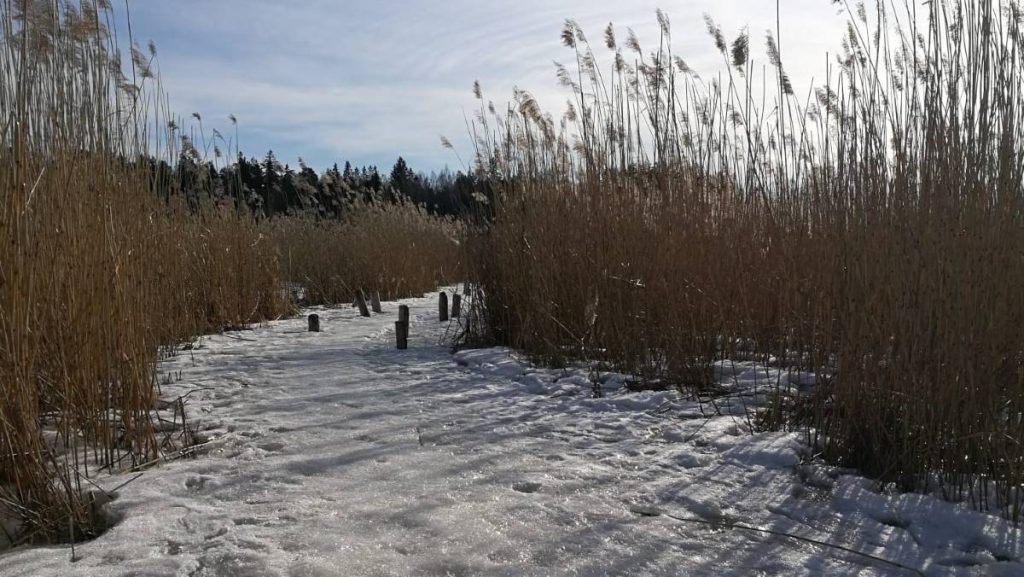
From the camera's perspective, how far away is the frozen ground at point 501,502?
5.16 feet

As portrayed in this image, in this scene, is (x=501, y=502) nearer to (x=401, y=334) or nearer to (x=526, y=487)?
(x=526, y=487)

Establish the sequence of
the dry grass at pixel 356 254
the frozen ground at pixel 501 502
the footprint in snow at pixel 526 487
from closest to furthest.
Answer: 1. the frozen ground at pixel 501 502
2. the footprint in snow at pixel 526 487
3. the dry grass at pixel 356 254

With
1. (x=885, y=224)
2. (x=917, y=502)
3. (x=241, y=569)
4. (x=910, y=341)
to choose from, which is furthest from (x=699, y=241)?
(x=241, y=569)

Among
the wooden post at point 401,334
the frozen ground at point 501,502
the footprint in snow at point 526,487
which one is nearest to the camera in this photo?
the frozen ground at point 501,502

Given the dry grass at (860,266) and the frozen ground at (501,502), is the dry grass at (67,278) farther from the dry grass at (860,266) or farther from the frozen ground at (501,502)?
the dry grass at (860,266)

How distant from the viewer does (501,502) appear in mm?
1935

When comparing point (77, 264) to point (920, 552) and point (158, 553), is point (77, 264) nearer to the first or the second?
point (158, 553)

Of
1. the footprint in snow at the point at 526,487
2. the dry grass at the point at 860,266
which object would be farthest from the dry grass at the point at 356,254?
the footprint in snow at the point at 526,487

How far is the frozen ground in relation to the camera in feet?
5.16

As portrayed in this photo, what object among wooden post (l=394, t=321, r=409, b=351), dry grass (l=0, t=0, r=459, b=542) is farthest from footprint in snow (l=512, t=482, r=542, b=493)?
wooden post (l=394, t=321, r=409, b=351)

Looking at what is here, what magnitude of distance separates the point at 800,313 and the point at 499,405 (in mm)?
1393

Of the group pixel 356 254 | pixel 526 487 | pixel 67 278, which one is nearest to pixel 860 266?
pixel 526 487

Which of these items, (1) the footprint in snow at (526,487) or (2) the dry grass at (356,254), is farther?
(2) the dry grass at (356,254)

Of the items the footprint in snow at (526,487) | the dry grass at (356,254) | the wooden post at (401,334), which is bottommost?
the footprint in snow at (526,487)
